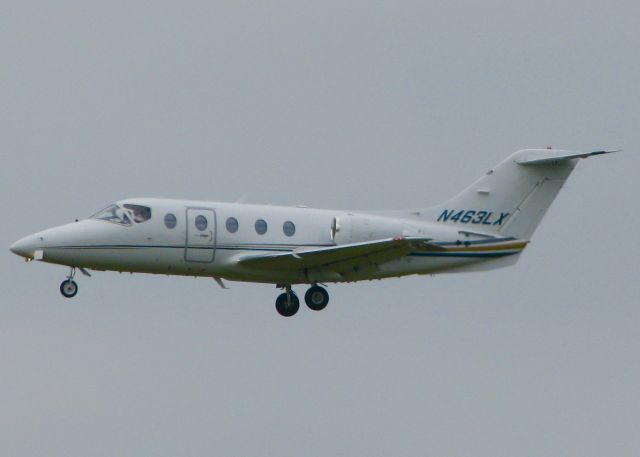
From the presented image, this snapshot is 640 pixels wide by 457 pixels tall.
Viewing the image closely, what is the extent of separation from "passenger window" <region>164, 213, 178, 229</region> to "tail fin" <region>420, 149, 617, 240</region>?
7.23 metres

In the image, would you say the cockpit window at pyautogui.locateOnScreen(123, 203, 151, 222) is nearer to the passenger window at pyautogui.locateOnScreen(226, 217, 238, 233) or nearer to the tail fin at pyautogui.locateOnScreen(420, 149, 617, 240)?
the passenger window at pyautogui.locateOnScreen(226, 217, 238, 233)

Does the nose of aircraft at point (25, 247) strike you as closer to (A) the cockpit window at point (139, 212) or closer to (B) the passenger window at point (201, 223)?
(A) the cockpit window at point (139, 212)

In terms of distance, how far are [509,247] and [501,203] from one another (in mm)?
1306

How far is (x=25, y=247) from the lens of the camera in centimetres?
3847

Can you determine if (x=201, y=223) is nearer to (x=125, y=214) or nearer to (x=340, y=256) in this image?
(x=125, y=214)

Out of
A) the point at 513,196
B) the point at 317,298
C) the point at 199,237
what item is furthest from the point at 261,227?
the point at 513,196

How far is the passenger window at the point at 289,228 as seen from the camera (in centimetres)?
4047

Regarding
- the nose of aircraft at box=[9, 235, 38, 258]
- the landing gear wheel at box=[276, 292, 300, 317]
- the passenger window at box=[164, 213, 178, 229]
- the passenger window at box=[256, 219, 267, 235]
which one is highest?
the passenger window at box=[256, 219, 267, 235]

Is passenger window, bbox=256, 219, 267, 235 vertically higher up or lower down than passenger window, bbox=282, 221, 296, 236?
lower down

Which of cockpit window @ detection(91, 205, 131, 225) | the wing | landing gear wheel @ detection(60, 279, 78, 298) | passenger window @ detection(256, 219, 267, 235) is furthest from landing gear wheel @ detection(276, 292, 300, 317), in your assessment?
landing gear wheel @ detection(60, 279, 78, 298)

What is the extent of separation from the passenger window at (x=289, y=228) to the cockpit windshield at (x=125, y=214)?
364cm

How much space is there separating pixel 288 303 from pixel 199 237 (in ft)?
11.1

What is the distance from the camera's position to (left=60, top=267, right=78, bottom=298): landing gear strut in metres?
39.0

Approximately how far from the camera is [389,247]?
39.2 meters
